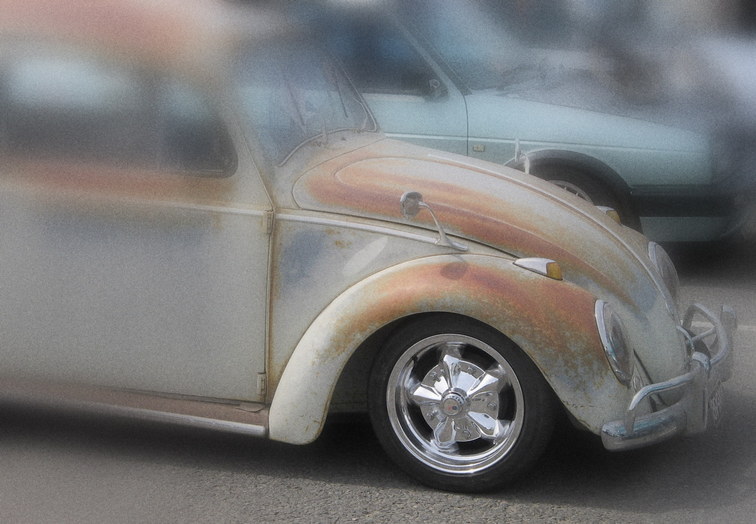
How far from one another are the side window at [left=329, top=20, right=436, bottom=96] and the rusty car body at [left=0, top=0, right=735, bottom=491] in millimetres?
3342

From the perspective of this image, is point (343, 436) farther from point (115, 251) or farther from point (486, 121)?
point (486, 121)

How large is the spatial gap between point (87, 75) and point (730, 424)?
271 cm

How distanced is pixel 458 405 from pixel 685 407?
737 mm

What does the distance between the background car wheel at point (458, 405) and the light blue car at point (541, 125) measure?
11.1 feet

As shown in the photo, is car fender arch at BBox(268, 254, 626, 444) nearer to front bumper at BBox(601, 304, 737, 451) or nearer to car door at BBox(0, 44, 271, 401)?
front bumper at BBox(601, 304, 737, 451)

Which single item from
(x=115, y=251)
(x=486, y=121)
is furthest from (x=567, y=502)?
(x=486, y=121)

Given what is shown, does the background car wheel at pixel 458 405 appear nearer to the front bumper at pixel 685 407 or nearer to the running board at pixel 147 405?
the front bumper at pixel 685 407

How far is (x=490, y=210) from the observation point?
166 inches

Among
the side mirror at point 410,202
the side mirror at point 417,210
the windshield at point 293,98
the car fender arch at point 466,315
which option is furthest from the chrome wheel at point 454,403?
the windshield at point 293,98

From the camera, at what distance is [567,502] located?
4.02 meters

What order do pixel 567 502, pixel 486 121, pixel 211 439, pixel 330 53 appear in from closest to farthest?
pixel 567 502 < pixel 211 439 < pixel 330 53 < pixel 486 121

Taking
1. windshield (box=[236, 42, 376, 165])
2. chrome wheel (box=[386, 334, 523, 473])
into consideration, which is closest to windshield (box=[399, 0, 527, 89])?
windshield (box=[236, 42, 376, 165])

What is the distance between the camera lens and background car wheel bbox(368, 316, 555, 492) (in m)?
3.97

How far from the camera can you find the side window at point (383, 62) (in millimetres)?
7672
